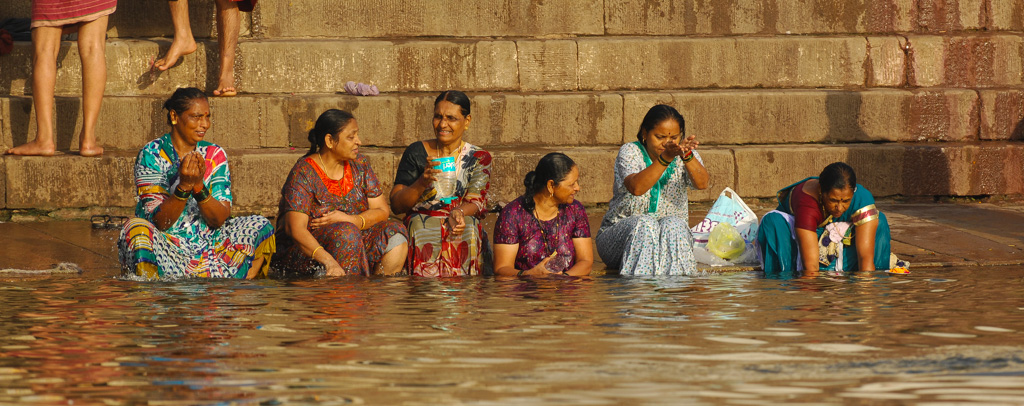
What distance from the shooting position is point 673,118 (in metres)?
6.87

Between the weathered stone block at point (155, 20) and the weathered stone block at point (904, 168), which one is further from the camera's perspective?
the weathered stone block at point (155, 20)

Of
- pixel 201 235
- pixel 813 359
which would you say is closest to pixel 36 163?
pixel 201 235

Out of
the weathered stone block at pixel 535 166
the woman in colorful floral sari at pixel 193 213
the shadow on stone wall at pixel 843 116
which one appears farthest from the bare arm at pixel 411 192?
the shadow on stone wall at pixel 843 116

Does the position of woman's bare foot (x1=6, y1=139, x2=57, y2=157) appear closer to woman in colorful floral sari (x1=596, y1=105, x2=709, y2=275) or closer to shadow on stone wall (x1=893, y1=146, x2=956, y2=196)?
woman in colorful floral sari (x1=596, y1=105, x2=709, y2=275)

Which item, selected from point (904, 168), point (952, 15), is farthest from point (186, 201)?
point (952, 15)

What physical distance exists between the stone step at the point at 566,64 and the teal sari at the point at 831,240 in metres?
2.73

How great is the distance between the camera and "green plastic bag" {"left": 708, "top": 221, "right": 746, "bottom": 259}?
715 cm

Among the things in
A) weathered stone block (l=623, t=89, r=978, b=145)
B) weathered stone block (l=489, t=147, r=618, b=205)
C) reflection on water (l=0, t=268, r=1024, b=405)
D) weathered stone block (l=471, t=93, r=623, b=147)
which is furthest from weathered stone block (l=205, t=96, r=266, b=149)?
weathered stone block (l=623, t=89, r=978, b=145)

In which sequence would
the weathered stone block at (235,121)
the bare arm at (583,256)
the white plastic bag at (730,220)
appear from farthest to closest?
the weathered stone block at (235,121) → the white plastic bag at (730,220) → the bare arm at (583,256)

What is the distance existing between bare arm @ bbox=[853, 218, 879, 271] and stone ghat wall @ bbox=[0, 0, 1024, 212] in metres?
2.26

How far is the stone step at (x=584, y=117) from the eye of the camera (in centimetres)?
869

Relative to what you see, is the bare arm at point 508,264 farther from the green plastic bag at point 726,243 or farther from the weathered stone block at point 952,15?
the weathered stone block at point 952,15

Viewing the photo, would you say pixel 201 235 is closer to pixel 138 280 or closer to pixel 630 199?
pixel 138 280

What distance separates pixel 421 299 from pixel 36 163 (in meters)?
3.73
